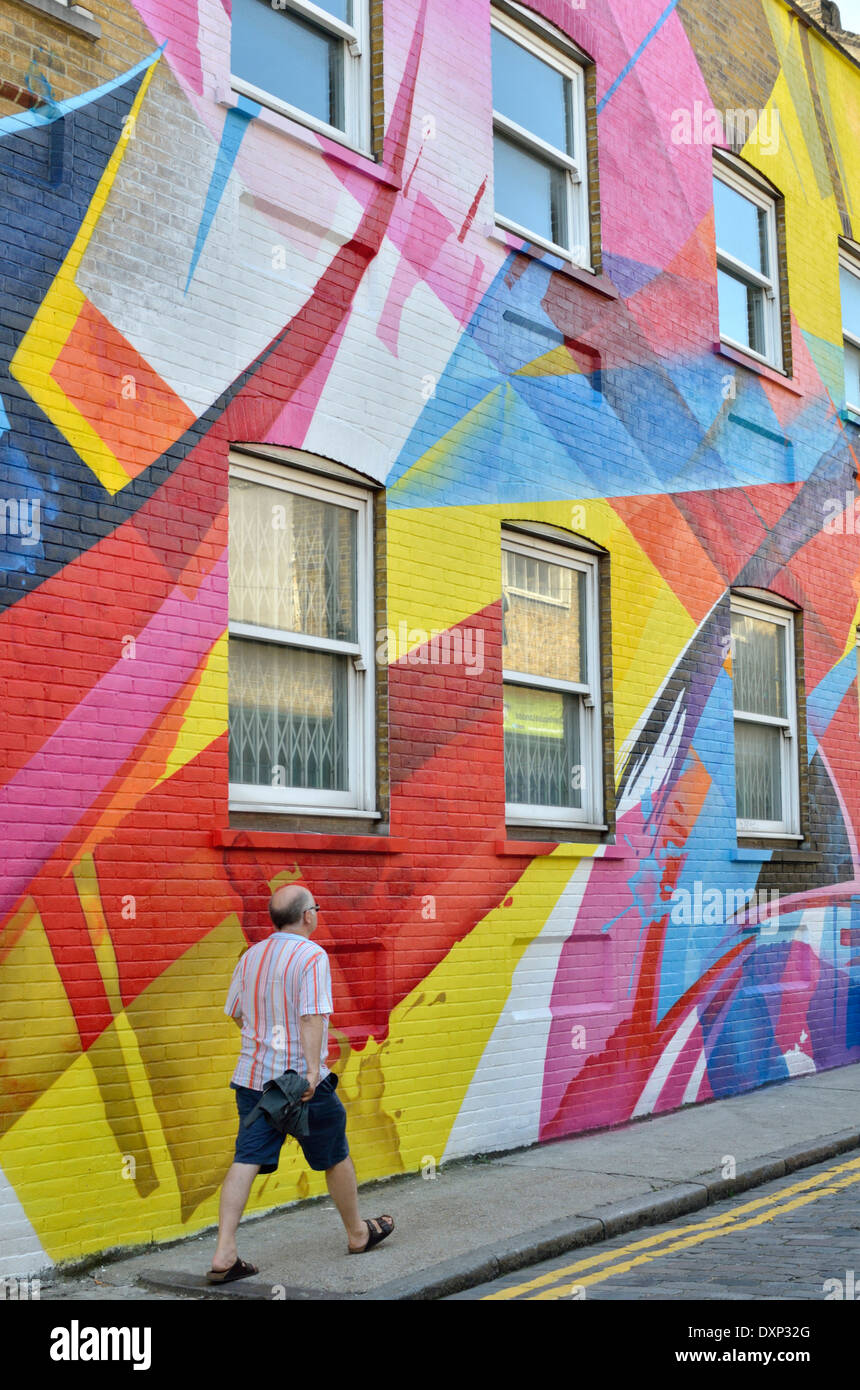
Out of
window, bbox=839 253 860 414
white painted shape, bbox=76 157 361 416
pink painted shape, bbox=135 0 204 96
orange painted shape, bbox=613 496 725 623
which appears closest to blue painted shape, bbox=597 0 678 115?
orange painted shape, bbox=613 496 725 623

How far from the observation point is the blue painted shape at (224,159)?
8.26 metres

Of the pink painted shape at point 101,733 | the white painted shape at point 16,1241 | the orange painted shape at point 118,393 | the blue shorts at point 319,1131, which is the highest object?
the orange painted shape at point 118,393

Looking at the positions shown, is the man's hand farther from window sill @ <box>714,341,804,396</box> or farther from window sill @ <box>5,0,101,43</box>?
window sill @ <box>714,341,804,396</box>

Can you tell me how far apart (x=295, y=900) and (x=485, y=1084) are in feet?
10.9

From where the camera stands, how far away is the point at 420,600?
9641 millimetres

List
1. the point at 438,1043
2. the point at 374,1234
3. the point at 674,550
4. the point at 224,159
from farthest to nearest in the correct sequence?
the point at 674,550
the point at 438,1043
the point at 224,159
the point at 374,1234

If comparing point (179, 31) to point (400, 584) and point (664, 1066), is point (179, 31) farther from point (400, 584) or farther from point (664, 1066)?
point (664, 1066)

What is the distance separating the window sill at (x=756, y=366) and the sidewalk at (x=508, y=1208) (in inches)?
251

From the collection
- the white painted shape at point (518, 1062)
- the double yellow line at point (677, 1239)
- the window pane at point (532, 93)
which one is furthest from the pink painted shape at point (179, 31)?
the double yellow line at point (677, 1239)

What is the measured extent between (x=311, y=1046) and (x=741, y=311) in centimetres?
993

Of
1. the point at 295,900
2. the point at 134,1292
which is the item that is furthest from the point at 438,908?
the point at 134,1292

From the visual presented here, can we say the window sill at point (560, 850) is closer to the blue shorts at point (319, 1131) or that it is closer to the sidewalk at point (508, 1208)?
the sidewalk at point (508, 1208)

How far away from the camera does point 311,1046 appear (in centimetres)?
673

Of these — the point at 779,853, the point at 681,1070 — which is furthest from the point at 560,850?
the point at 779,853
